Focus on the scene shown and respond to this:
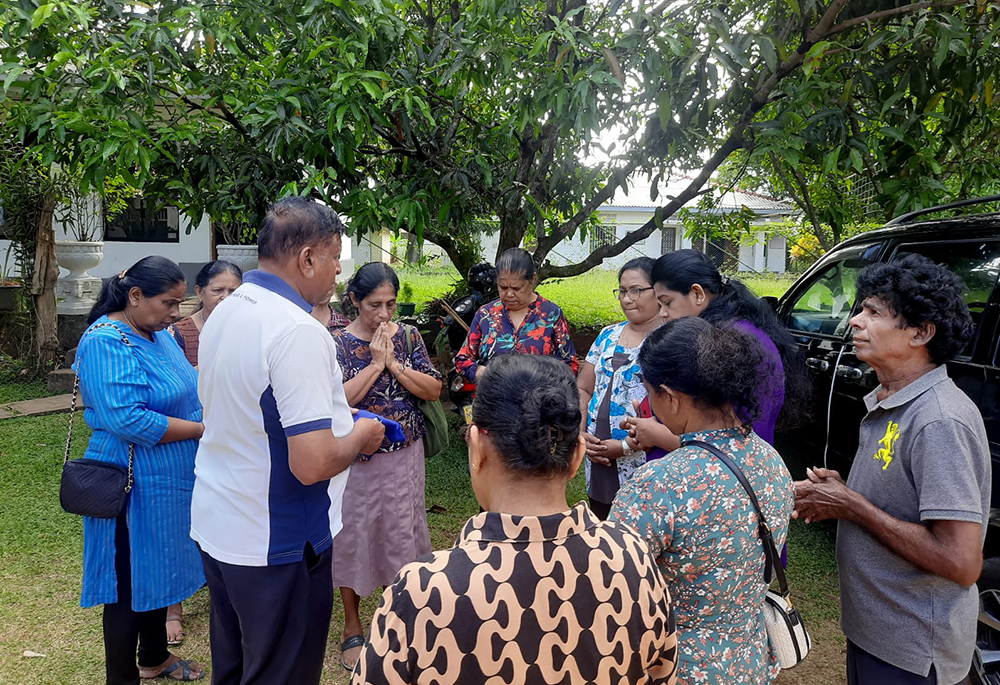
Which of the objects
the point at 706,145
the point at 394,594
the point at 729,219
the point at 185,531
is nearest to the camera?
the point at 394,594

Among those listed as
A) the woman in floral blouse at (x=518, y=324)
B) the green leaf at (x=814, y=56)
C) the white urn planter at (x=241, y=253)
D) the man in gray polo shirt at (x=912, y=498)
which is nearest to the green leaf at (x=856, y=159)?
the green leaf at (x=814, y=56)

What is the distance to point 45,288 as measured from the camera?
905 centimetres

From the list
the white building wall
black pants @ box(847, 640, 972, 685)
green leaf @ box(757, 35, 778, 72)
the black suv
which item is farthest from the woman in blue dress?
the white building wall

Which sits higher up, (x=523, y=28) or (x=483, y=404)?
(x=523, y=28)

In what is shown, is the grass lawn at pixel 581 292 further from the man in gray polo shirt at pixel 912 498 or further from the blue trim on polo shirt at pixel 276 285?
the man in gray polo shirt at pixel 912 498

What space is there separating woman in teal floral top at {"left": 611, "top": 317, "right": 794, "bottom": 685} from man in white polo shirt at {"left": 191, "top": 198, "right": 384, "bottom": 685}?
854mm

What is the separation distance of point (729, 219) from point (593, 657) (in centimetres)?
684

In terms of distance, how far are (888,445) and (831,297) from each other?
9.54 feet

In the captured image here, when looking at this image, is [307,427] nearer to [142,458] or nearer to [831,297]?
[142,458]

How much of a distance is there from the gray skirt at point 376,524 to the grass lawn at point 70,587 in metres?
0.42

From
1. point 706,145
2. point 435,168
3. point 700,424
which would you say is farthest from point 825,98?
point 700,424

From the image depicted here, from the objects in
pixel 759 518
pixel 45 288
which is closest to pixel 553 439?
pixel 759 518

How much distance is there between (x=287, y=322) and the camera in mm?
1940

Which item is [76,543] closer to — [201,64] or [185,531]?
[185,531]
